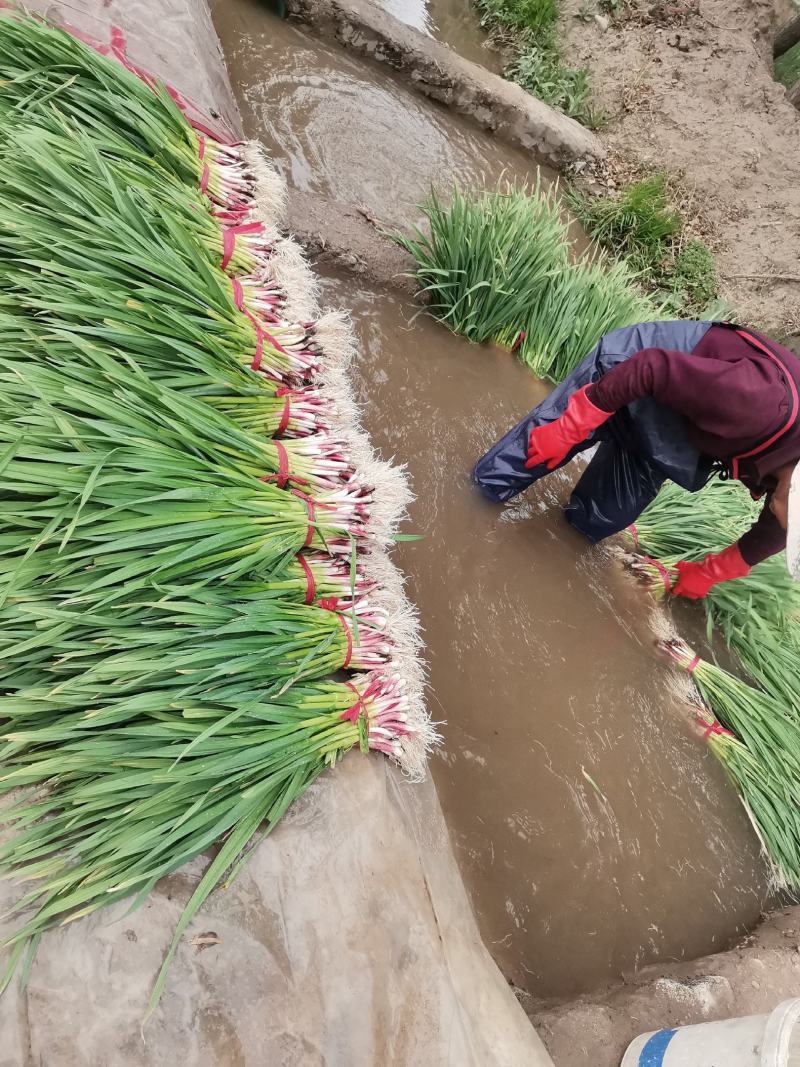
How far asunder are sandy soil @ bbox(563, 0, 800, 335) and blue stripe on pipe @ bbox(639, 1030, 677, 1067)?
13.1 feet

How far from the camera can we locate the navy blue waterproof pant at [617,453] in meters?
1.91

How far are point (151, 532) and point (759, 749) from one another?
2379mm

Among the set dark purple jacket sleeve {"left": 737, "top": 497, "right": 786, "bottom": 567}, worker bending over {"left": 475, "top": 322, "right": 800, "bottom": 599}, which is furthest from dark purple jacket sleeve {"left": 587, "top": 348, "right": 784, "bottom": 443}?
dark purple jacket sleeve {"left": 737, "top": 497, "right": 786, "bottom": 567}

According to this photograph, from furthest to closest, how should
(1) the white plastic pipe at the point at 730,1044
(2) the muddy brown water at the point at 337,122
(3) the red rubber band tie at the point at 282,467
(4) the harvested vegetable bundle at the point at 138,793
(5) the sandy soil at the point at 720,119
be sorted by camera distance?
(5) the sandy soil at the point at 720,119
(2) the muddy brown water at the point at 337,122
(3) the red rubber band tie at the point at 282,467
(1) the white plastic pipe at the point at 730,1044
(4) the harvested vegetable bundle at the point at 138,793

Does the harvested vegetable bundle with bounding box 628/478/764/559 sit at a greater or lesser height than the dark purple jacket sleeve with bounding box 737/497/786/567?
lesser

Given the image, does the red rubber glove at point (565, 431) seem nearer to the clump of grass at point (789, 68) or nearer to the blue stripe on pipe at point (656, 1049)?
the blue stripe on pipe at point (656, 1049)

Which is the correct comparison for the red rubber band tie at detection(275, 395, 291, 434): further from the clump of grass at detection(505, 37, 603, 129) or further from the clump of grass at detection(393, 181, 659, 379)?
the clump of grass at detection(505, 37, 603, 129)

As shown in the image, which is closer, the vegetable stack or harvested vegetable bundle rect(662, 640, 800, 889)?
the vegetable stack

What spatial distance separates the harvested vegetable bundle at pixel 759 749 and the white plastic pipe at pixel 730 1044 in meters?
1.01

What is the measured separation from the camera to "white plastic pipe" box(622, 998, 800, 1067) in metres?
1.22

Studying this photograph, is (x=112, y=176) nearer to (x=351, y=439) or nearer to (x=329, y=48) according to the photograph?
(x=351, y=439)

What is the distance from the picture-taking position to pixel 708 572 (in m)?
2.36

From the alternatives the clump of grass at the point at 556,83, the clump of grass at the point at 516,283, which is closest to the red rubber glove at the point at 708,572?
the clump of grass at the point at 516,283

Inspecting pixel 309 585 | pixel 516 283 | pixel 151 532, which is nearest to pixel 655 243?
pixel 516 283
